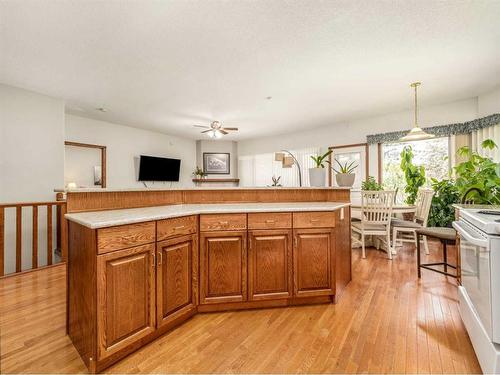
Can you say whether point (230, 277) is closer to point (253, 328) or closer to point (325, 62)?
point (253, 328)

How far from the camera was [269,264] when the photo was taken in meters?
2.04

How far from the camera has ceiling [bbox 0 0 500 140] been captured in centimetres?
196

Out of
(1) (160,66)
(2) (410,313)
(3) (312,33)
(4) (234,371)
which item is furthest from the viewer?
(1) (160,66)

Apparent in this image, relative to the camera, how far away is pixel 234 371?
136cm

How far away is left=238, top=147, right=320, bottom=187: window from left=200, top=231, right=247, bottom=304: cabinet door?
185 inches

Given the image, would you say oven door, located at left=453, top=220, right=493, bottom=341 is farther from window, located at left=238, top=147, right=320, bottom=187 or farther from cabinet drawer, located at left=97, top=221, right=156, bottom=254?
window, located at left=238, top=147, right=320, bottom=187

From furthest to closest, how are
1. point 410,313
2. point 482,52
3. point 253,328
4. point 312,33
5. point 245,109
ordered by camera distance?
point 245,109, point 482,52, point 312,33, point 410,313, point 253,328

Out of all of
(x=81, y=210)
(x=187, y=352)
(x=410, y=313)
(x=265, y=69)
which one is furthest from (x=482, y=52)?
(x=81, y=210)

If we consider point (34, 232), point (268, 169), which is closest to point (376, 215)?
point (268, 169)

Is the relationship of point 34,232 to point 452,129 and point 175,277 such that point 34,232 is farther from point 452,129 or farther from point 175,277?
point 452,129

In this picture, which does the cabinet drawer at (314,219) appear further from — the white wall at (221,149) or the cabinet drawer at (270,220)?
the white wall at (221,149)

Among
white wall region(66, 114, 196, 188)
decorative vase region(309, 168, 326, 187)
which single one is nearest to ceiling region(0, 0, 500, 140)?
white wall region(66, 114, 196, 188)

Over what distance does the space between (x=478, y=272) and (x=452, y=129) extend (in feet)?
12.9

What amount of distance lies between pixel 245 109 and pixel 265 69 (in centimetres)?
159
